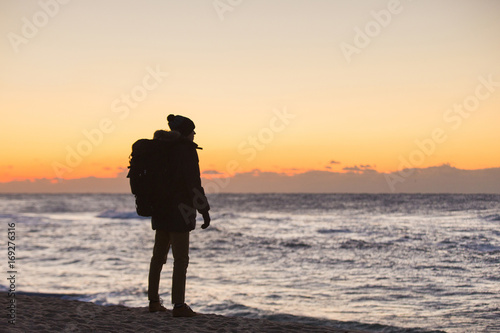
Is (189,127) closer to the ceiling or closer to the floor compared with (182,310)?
closer to the ceiling

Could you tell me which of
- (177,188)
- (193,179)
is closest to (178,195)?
(177,188)

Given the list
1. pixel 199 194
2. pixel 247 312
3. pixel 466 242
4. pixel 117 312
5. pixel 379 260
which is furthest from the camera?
pixel 466 242

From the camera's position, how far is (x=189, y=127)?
5.43m

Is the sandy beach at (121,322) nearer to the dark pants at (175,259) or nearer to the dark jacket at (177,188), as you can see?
the dark pants at (175,259)

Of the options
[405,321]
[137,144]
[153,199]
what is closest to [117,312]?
[153,199]

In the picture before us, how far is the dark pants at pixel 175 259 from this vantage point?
5270 mm

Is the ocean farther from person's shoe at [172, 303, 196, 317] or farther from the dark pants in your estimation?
the dark pants

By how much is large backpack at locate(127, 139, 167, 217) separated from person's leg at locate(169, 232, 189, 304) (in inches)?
15.9

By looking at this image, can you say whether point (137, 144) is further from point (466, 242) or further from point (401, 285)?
point (466, 242)

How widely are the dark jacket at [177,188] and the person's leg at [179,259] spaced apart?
0.33 feet

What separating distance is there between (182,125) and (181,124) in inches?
0.7

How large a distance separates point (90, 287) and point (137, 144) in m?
7.26

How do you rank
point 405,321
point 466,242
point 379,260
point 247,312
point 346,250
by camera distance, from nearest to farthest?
point 405,321 < point 247,312 < point 379,260 < point 346,250 < point 466,242

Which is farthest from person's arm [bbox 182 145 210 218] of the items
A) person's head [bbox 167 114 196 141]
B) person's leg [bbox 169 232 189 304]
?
person's leg [bbox 169 232 189 304]
